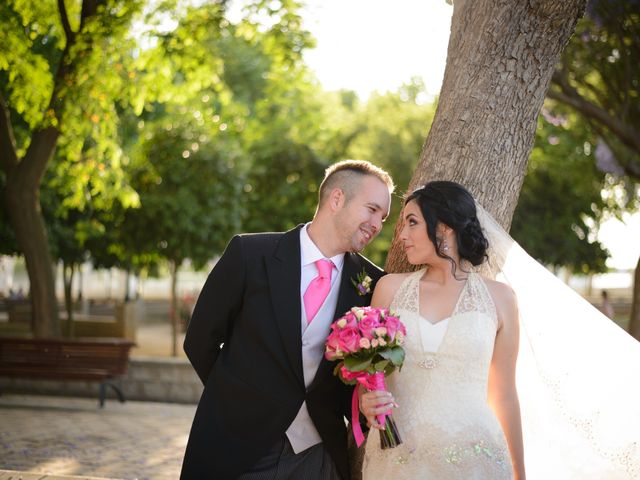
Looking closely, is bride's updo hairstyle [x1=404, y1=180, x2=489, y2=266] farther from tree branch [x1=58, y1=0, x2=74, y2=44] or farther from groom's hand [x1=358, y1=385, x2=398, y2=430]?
tree branch [x1=58, y1=0, x2=74, y2=44]

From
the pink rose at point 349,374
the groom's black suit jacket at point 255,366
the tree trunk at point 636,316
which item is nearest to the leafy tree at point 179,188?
the tree trunk at point 636,316

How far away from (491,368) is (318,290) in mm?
933

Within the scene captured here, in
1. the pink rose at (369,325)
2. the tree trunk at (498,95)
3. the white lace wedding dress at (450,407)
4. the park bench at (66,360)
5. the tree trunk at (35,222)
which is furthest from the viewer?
the tree trunk at (35,222)

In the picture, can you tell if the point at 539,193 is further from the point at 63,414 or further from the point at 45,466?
the point at 45,466

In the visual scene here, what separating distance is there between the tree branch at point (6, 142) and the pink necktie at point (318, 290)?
9.51 meters

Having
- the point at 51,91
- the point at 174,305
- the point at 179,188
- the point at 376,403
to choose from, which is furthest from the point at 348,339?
the point at 179,188

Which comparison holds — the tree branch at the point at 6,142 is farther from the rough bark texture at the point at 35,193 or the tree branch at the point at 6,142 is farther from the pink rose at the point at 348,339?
the pink rose at the point at 348,339

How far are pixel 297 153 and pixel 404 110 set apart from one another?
4340 mm

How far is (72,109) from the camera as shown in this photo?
Result: 1141 centimetres

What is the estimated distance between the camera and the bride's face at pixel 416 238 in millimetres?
4023

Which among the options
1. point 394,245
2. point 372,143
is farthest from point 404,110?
point 394,245

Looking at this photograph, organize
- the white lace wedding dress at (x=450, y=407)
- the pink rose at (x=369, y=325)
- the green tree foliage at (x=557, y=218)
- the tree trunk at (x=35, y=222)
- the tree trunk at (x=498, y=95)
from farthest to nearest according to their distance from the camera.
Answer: the green tree foliage at (x=557, y=218), the tree trunk at (x=35, y=222), the tree trunk at (x=498, y=95), the white lace wedding dress at (x=450, y=407), the pink rose at (x=369, y=325)

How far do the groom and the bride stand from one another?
23cm

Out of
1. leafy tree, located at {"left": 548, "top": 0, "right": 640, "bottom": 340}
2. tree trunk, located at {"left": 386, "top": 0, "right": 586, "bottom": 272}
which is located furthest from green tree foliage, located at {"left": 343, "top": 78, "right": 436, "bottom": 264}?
tree trunk, located at {"left": 386, "top": 0, "right": 586, "bottom": 272}
